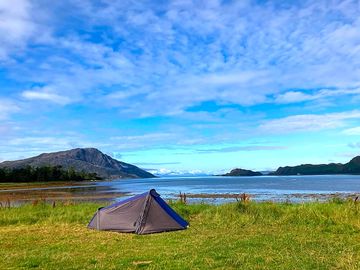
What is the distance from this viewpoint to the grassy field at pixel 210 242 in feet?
34.1

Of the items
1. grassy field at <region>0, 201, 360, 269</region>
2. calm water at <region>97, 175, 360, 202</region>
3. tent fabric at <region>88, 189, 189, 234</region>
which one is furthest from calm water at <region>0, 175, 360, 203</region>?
tent fabric at <region>88, 189, 189, 234</region>

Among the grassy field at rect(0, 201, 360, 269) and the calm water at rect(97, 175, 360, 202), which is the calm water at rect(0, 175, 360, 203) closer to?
the calm water at rect(97, 175, 360, 202)

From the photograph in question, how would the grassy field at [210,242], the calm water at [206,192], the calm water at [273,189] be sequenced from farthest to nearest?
the calm water at [273,189] < the calm water at [206,192] < the grassy field at [210,242]

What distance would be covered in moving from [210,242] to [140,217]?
476cm

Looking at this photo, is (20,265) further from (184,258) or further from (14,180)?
(14,180)

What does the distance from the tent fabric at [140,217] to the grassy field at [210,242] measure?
2.46 ft

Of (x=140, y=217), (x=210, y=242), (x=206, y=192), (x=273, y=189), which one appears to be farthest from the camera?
(x=273, y=189)


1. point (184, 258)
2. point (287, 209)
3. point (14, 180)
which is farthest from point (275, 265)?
point (14, 180)

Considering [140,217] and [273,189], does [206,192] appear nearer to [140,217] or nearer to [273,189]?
[273,189]

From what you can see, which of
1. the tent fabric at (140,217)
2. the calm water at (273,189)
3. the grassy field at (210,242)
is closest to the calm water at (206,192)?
the calm water at (273,189)

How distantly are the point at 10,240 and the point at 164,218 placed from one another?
642 centimetres

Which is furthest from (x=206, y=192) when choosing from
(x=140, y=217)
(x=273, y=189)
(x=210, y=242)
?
(x=210, y=242)

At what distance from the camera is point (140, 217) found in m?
17.3

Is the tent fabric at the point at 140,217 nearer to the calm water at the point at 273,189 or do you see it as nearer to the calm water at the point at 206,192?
the calm water at the point at 206,192
